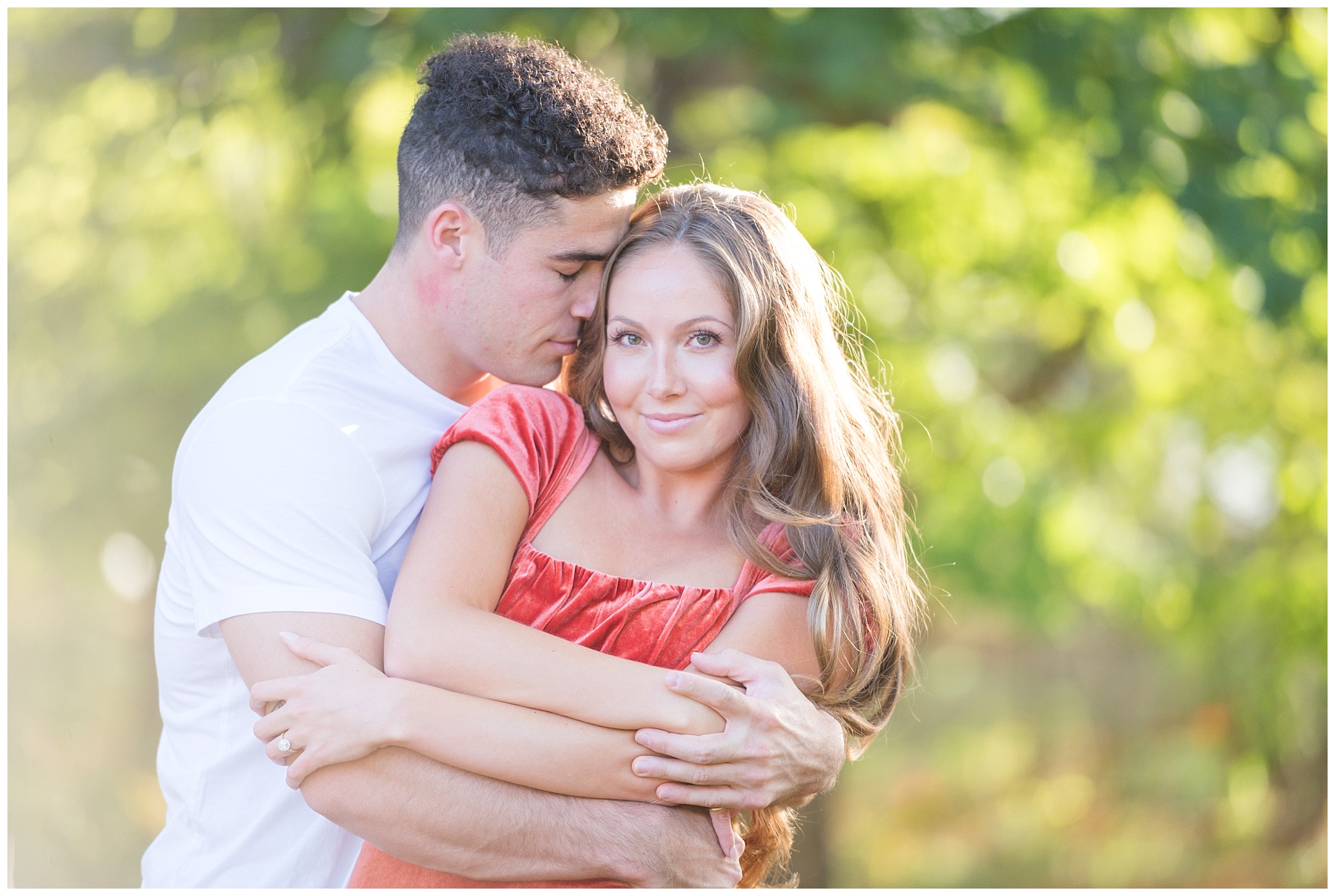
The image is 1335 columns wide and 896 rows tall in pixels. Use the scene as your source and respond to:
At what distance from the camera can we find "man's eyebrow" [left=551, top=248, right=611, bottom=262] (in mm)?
2336

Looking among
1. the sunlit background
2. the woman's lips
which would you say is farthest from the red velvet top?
the sunlit background

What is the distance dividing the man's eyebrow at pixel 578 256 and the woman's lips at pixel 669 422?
0.37 m

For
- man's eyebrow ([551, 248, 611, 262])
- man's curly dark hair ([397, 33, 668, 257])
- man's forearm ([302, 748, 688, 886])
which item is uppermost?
man's curly dark hair ([397, 33, 668, 257])

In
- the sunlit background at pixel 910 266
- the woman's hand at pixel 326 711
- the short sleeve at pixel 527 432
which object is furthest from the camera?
the sunlit background at pixel 910 266

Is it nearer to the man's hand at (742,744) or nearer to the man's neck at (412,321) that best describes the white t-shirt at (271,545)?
the man's neck at (412,321)

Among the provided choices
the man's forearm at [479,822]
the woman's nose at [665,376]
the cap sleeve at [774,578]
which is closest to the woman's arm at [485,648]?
the man's forearm at [479,822]

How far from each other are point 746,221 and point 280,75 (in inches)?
120

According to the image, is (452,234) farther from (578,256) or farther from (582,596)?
(582,596)

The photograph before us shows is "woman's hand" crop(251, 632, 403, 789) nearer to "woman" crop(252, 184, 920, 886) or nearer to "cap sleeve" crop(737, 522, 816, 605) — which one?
"woman" crop(252, 184, 920, 886)

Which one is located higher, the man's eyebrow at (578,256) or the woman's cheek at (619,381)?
the man's eyebrow at (578,256)

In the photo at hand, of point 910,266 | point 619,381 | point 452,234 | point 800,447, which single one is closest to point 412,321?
point 452,234

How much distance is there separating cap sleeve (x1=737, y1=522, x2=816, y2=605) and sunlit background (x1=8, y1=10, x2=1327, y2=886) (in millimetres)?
1597

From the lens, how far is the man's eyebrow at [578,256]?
234 centimetres

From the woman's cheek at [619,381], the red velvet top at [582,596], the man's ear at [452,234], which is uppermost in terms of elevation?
the man's ear at [452,234]
